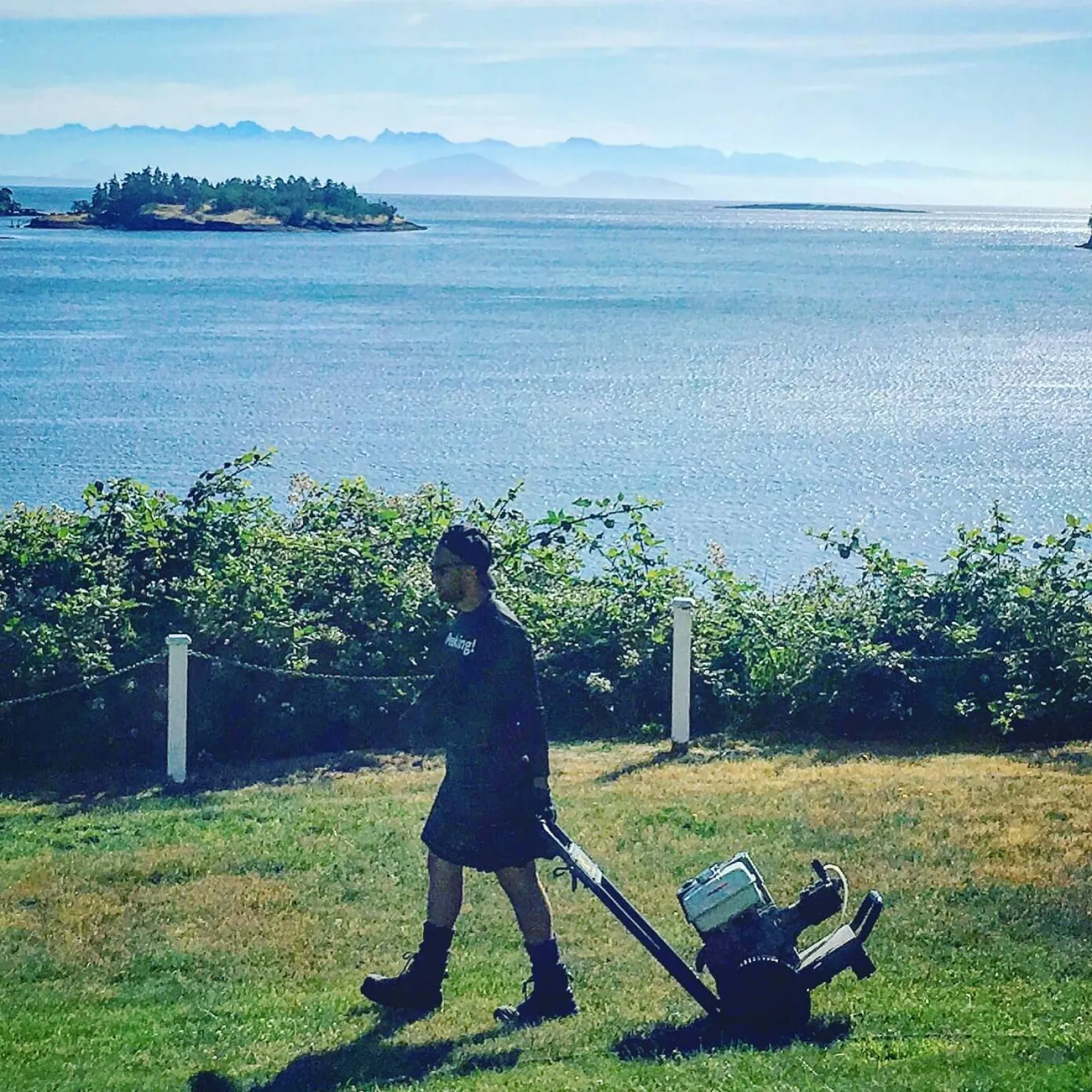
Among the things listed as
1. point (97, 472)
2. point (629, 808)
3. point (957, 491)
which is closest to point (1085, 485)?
point (957, 491)

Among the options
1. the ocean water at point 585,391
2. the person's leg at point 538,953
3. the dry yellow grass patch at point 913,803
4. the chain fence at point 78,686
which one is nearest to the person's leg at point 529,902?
the person's leg at point 538,953

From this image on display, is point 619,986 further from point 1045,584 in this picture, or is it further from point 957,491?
point 957,491

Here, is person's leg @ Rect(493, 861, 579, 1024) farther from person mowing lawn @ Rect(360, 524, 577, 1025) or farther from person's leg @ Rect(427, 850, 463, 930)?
person's leg @ Rect(427, 850, 463, 930)

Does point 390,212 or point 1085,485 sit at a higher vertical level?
point 390,212

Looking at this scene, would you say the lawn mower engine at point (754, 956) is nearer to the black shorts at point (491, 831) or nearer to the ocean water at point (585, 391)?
the black shorts at point (491, 831)

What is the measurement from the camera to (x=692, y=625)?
13836mm

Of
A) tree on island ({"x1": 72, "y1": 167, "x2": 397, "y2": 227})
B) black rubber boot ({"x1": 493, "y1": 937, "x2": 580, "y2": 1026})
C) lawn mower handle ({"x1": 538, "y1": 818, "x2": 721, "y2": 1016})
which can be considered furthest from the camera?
tree on island ({"x1": 72, "y1": 167, "x2": 397, "y2": 227})

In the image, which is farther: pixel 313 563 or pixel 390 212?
pixel 390 212

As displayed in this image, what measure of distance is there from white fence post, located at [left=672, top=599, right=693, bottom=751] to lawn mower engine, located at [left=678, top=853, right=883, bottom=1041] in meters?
5.36

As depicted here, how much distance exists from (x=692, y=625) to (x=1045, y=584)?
2700mm

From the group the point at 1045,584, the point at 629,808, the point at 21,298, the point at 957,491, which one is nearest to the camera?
the point at 629,808

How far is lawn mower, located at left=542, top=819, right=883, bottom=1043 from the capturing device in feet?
21.6

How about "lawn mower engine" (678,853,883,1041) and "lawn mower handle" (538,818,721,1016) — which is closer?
"lawn mower engine" (678,853,883,1041)

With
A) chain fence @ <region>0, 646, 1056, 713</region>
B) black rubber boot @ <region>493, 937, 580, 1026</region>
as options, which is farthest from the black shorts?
chain fence @ <region>0, 646, 1056, 713</region>
